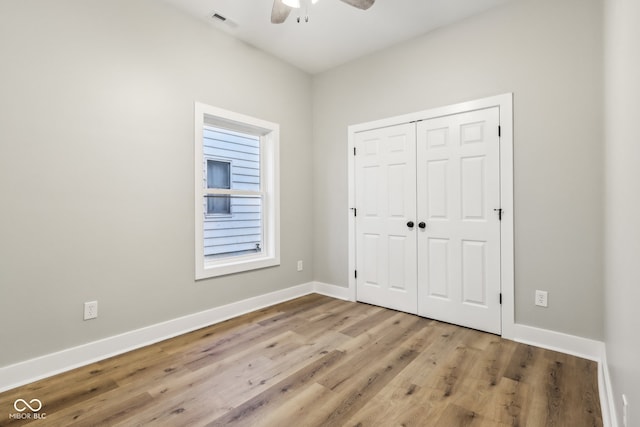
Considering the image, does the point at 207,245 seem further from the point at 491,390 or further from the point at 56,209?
the point at 491,390

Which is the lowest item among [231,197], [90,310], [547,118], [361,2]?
[90,310]

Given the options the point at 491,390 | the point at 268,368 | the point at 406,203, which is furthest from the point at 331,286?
the point at 491,390

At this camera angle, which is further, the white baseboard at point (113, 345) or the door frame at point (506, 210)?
the door frame at point (506, 210)

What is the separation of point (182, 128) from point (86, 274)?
4.67ft

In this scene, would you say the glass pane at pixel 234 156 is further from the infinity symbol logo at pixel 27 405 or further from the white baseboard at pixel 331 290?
the infinity symbol logo at pixel 27 405

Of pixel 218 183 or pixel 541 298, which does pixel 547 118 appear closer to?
pixel 541 298

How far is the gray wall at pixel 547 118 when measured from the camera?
91.3 inches

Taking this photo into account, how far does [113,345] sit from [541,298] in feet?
11.3

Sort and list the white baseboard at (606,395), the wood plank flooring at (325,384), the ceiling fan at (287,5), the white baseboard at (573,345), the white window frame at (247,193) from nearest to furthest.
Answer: the white baseboard at (606,395), the wood plank flooring at (325,384), the white baseboard at (573,345), the ceiling fan at (287,5), the white window frame at (247,193)

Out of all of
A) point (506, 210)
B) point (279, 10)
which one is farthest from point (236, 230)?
point (506, 210)

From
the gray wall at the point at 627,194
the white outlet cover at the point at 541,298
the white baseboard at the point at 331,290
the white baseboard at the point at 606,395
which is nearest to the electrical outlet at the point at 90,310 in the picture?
the white baseboard at the point at 331,290

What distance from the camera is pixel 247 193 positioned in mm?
3469

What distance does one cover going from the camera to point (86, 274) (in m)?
2.26

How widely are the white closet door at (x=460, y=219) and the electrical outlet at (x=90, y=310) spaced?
2.88m
